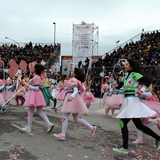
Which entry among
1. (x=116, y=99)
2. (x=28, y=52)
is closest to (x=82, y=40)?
(x=28, y=52)

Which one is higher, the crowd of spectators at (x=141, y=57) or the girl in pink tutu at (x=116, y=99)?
the crowd of spectators at (x=141, y=57)

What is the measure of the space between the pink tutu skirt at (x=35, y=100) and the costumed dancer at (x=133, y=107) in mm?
1985

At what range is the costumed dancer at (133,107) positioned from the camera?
4539 mm

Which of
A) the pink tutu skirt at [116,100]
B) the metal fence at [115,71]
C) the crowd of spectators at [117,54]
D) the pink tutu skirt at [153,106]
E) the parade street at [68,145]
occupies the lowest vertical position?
the parade street at [68,145]

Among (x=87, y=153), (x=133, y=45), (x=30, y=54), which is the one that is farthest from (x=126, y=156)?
(x=30, y=54)

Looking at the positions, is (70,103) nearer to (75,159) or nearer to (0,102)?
(75,159)

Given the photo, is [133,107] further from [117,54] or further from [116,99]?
[117,54]

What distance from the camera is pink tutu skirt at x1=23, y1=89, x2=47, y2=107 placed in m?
5.72

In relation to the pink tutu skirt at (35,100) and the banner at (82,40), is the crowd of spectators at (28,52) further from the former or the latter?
the pink tutu skirt at (35,100)

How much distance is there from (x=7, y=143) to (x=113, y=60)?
17292 mm

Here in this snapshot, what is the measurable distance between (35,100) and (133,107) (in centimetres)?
234

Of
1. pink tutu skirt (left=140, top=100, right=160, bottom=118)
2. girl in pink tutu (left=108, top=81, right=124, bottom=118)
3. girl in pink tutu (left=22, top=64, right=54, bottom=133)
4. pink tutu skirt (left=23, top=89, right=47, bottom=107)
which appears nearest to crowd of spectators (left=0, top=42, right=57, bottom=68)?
girl in pink tutu (left=108, top=81, right=124, bottom=118)

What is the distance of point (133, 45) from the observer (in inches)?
922

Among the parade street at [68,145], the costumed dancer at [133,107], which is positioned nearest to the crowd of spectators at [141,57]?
the parade street at [68,145]
